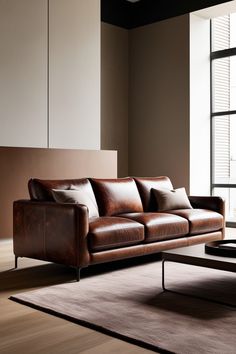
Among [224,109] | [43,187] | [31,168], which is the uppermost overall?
[224,109]

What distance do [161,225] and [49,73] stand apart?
277 centimetres

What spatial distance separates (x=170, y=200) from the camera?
4898 mm

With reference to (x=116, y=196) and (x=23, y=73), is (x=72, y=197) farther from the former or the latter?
(x=23, y=73)

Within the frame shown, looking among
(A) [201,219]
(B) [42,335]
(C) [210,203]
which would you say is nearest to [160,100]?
(C) [210,203]

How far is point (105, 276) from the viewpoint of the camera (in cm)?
379

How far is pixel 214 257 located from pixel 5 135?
3.27 m

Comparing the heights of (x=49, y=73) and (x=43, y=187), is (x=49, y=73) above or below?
above

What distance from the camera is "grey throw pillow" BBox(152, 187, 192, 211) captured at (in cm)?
486

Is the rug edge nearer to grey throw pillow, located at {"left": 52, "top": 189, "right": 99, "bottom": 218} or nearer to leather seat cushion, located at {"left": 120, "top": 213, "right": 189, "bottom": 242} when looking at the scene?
grey throw pillow, located at {"left": 52, "top": 189, "right": 99, "bottom": 218}

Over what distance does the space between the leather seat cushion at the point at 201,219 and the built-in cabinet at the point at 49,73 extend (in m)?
2.11

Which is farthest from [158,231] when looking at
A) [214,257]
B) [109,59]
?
[109,59]

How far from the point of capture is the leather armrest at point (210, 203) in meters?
5.00

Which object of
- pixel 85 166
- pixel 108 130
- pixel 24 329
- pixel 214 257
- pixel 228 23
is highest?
pixel 228 23

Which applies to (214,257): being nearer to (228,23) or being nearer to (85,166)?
(85,166)
